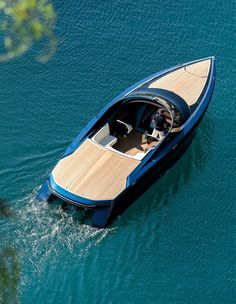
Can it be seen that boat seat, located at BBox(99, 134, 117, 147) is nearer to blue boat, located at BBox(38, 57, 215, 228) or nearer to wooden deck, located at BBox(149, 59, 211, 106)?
blue boat, located at BBox(38, 57, 215, 228)

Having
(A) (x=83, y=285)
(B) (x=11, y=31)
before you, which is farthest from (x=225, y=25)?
(A) (x=83, y=285)

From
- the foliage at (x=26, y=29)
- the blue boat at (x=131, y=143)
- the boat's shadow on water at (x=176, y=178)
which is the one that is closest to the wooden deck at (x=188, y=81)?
the blue boat at (x=131, y=143)

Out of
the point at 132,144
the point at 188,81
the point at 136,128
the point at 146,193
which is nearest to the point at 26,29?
the point at 136,128

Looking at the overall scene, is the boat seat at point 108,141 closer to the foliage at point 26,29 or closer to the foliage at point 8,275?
the foliage at point 8,275

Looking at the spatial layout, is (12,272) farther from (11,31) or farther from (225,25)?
(225,25)

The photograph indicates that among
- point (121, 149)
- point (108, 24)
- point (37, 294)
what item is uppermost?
point (108, 24)

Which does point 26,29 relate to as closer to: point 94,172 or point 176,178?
point 94,172
